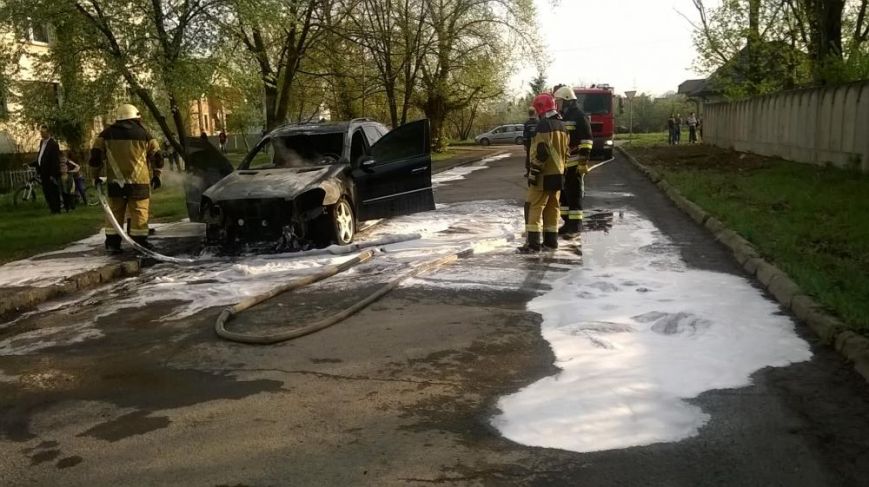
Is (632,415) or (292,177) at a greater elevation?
(292,177)

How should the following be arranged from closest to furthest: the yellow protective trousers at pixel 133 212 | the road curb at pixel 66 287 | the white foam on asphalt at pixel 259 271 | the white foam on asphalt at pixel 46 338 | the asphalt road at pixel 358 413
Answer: the asphalt road at pixel 358 413, the white foam on asphalt at pixel 46 338, the road curb at pixel 66 287, the white foam on asphalt at pixel 259 271, the yellow protective trousers at pixel 133 212

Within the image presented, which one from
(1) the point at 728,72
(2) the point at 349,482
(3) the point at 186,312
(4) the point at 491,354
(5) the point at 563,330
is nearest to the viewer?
(2) the point at 349,482

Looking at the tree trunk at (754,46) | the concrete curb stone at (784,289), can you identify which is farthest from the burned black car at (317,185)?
the tree trunk at (754,46)

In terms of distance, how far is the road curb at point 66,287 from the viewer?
6.58 m

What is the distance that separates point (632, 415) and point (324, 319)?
2.72 meters

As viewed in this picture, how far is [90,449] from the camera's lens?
139 inches

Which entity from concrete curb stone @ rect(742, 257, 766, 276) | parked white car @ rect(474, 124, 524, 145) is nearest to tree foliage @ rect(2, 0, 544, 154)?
concrete curb stone @ rect(742, 257, 766, 276)

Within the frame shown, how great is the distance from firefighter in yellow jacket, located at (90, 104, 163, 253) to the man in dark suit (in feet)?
17.0

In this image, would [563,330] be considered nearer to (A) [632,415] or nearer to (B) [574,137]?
(A) [632,415]

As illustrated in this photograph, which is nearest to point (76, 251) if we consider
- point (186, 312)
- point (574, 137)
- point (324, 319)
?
point (186, 312)

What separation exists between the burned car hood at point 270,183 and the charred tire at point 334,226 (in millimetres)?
384

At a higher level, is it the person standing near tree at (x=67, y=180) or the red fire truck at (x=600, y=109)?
the red fire truck at (x=600, y=109)

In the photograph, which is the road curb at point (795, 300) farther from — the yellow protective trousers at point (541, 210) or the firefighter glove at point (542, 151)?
the firefighter glove at point (542, 151)

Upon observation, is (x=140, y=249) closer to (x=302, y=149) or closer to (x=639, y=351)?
(x=302, y=149)
